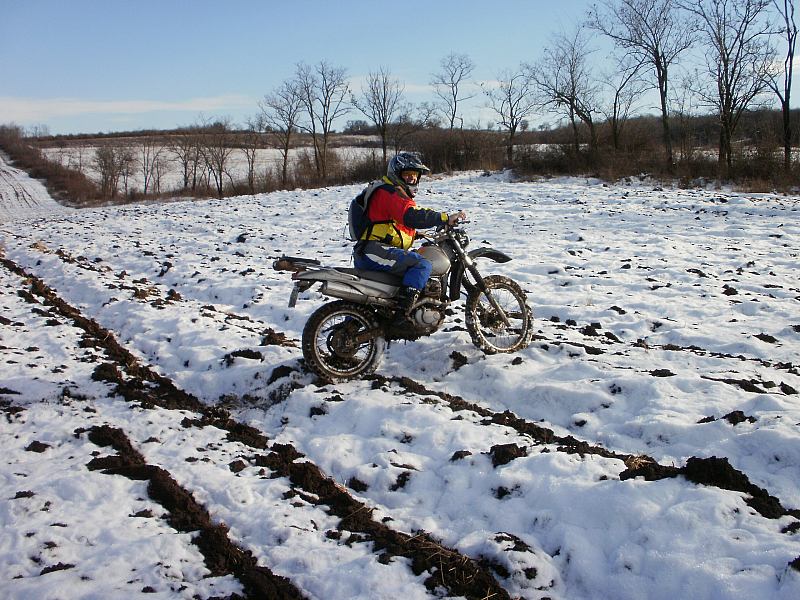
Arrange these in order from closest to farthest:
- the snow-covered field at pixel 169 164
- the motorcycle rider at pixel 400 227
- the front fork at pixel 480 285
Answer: the motorcycle rider at pixel 400 227 → the front fork at pixel 480 285 → the snow-covered field at pixel 169 164

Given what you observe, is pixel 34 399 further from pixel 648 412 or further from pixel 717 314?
pixel 717 314

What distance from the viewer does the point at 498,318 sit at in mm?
5930

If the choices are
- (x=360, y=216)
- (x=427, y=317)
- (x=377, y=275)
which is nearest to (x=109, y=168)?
(x=360, y=216)

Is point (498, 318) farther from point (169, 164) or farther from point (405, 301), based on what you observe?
point (169, 164)

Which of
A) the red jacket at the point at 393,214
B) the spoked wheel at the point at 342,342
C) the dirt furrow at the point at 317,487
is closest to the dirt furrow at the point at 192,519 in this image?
the dirt furrow at the point at 317,487

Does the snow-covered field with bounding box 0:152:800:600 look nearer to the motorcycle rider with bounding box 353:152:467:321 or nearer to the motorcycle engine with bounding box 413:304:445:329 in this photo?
the motorcycle engine with bounding box 413:304:445:329

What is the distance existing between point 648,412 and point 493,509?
1.74 meters

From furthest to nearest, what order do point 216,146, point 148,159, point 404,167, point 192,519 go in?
point 148,159 < point 216,146 < point 404,167 < point 192,519

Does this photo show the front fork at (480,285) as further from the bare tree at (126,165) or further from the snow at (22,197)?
the bare tree at (126,165)

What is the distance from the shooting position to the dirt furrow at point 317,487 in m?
2.85

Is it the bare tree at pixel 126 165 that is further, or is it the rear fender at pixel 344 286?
the bare tree at pixel 126 165

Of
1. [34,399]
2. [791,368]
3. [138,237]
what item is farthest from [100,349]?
[138,237]

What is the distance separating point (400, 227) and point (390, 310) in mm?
808

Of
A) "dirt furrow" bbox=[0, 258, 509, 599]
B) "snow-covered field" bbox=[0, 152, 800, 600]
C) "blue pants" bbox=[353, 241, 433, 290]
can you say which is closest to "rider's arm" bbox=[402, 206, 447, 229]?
"blue pants" bbox=[353, 241, 433, 290]
